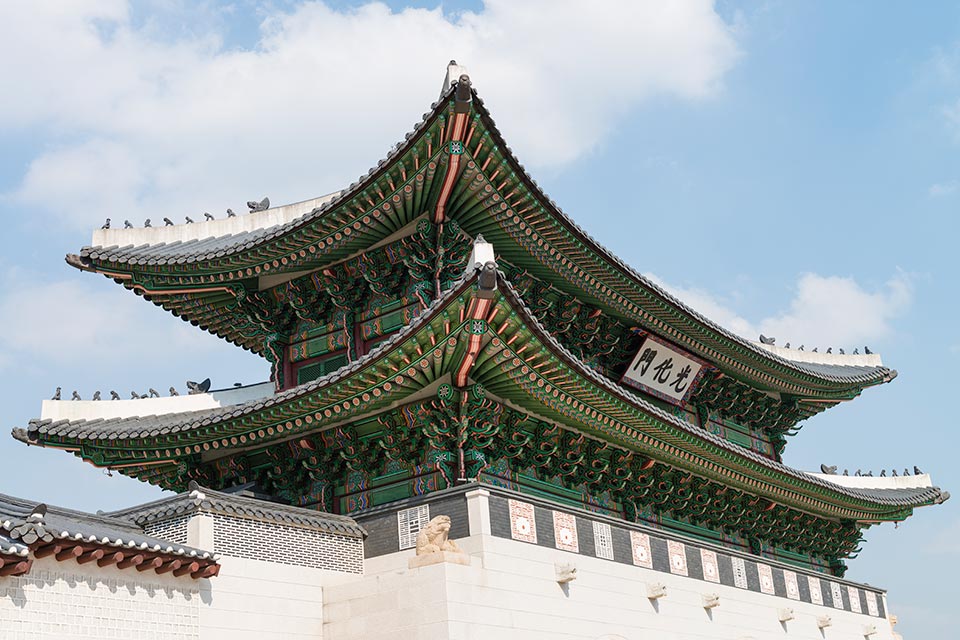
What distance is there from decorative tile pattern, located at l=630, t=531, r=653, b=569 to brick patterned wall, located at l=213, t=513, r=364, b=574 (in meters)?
4.67

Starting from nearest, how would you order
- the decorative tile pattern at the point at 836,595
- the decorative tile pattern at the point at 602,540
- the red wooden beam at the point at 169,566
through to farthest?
the red wooden beam at the point at 169,566
the decorative tile pattern at the point at 602,540
the decorative tile pattern at the point at 836,595

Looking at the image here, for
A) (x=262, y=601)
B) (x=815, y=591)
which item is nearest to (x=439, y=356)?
(x=262, y=601)

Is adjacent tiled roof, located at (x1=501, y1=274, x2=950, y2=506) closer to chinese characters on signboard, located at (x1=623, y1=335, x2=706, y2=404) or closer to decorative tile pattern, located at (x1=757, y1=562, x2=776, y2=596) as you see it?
chinese characters on signboard, located at (x1=623, y1=335, x2=706, y2=404)

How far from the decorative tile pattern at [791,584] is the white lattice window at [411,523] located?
10900mm

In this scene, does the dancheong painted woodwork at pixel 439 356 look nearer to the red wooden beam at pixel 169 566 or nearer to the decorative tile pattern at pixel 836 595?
the decorative tile pattern at pixel 836 595

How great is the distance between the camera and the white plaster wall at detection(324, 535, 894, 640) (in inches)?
584

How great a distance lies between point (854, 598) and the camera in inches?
1049

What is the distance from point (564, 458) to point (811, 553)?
11863 mm

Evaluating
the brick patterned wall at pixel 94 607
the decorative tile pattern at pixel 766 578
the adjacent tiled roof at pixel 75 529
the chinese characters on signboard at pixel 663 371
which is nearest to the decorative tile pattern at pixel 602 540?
the decorative tile pattern at pixel 766 578

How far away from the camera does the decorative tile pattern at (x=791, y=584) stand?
76.7 feet

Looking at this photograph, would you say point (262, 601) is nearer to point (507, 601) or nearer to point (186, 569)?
point (186, 569)

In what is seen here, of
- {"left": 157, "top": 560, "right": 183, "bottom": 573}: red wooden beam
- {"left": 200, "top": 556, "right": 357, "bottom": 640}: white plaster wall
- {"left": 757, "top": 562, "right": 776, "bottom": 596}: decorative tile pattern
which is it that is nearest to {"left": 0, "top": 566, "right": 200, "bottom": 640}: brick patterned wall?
{"left": 157, "top": 560, "right": 183, "bottom": 573}: red wooden beam

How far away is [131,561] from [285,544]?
2.86 metres

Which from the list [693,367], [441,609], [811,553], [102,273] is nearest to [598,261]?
[693,367]
